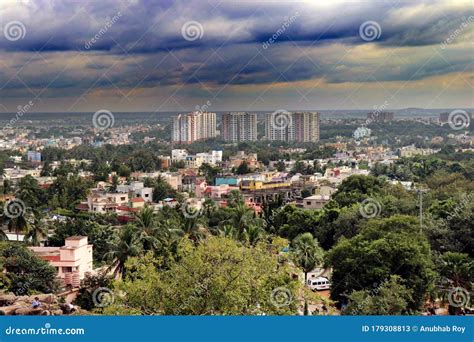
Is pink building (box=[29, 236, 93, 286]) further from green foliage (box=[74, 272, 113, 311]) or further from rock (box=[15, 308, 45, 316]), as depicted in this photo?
rock (box=[15, 308, 45, 316])

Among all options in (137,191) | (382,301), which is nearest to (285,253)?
(382,301)

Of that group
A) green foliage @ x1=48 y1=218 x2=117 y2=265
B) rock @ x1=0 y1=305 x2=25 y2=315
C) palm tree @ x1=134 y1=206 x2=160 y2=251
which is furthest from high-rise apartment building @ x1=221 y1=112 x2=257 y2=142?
rock @ x1=0 y1=305 x2=25 y2=315

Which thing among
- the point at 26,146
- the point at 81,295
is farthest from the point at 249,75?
the point at 26,146

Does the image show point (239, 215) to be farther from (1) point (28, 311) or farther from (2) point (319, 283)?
(1) point (28, 311)

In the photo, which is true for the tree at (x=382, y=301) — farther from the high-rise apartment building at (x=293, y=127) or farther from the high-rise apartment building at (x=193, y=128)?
the high-rise apartment building at (x=293, y=127)

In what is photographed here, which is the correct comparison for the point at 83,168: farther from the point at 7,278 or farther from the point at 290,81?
the point at 7,278
